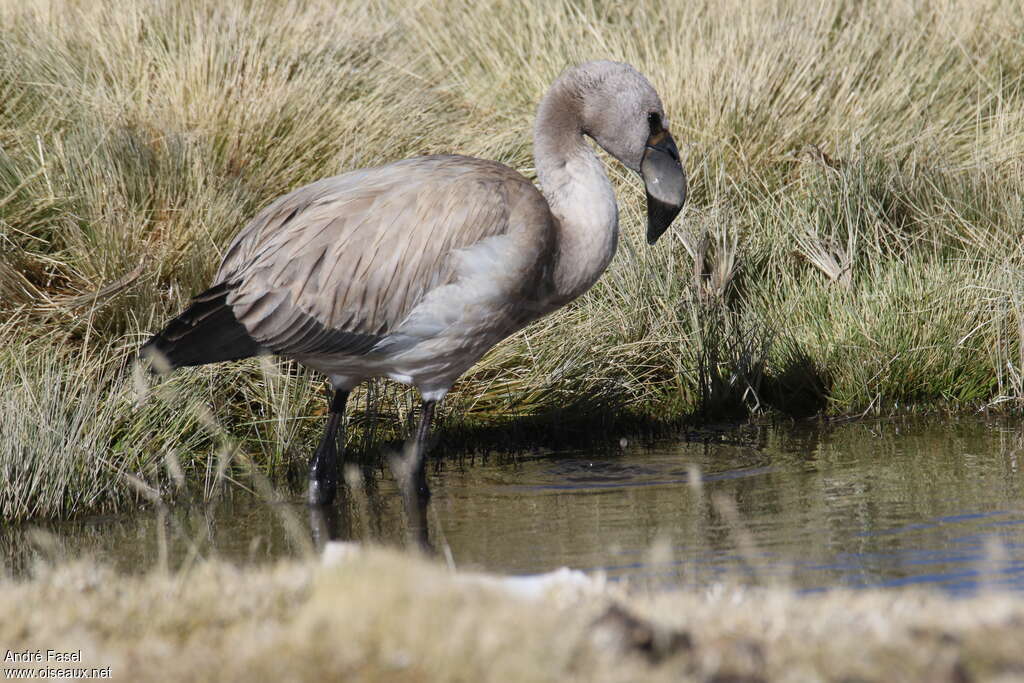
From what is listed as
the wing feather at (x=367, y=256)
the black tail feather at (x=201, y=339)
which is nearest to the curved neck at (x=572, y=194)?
the wing feather at (x=367, y=256)

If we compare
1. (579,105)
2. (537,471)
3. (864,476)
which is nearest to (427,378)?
(537,471)

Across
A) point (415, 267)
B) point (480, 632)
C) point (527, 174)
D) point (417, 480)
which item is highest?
point (527, 174)

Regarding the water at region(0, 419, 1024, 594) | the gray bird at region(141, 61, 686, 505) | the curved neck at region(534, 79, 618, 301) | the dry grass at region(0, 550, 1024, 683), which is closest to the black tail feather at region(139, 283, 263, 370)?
the gray bird at region(141, 61, 686, 505)

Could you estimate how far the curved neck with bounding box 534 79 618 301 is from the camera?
592cm

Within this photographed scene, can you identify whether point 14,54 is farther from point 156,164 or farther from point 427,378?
point 427,378

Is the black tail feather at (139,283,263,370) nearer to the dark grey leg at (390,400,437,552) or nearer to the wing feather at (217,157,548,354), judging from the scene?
the wing feather at (217,157,548,354)

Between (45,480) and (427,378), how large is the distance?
1.81m

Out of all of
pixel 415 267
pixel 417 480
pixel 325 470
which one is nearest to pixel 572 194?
pixel 415 267

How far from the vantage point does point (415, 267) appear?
18.8 feet

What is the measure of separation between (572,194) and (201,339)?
1.79 metres

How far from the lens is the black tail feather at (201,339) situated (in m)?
5.71

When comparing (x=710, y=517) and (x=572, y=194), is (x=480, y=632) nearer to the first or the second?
(x=710, y=517)

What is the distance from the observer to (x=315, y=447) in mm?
6914

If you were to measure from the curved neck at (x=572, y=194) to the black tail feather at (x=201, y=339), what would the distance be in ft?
4.73
